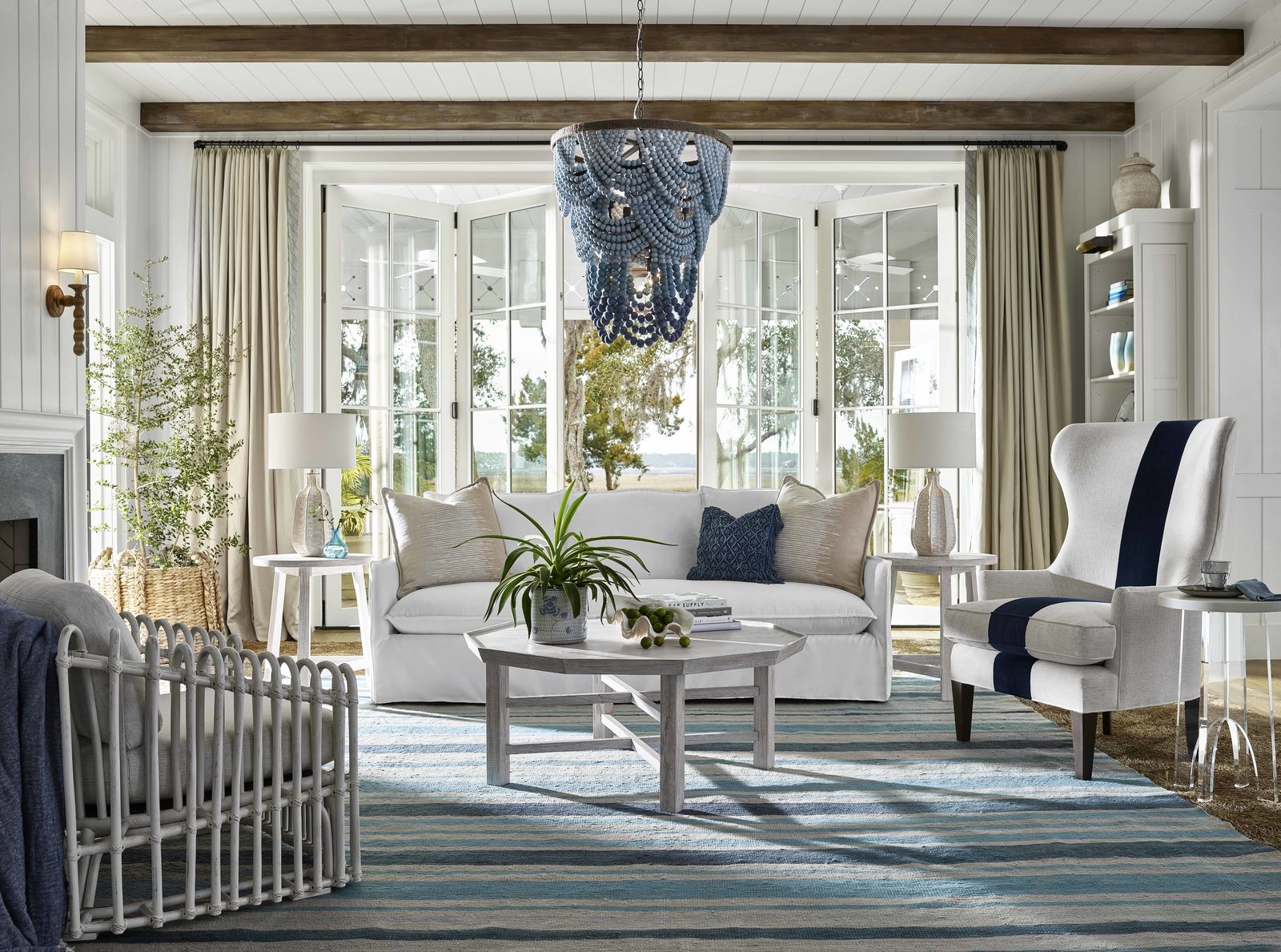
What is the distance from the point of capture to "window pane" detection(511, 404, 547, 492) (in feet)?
19.5

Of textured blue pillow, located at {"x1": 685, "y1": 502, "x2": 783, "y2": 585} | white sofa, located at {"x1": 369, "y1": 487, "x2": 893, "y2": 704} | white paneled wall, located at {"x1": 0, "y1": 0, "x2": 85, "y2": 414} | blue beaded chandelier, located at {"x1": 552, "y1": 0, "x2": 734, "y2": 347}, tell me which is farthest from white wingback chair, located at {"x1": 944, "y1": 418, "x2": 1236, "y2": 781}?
white paneled wall, located at {"x1": 0, "y1": 0, "x2": 85, "y2": 414}

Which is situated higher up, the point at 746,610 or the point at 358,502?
the point at 358,502

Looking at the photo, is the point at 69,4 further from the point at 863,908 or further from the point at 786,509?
the point at 863,908

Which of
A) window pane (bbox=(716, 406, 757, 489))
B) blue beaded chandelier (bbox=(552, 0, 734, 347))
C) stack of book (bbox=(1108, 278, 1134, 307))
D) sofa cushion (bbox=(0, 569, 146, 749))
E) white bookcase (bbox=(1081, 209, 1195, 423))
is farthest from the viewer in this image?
window pane (bbox=(716, 406, 757, 489))

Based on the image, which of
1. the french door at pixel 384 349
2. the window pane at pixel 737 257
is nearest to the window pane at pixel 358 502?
the french door at pixel 384 349

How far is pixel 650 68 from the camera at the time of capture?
16.5 feet

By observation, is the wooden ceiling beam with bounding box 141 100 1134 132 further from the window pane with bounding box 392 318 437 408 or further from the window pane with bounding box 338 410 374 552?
the window pane with bounding box 338 410 374 552

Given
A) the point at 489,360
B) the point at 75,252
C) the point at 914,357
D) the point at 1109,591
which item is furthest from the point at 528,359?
the point at 1109,591

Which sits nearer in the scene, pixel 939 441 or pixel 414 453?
pixel 939 441

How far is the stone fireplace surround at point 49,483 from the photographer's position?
335 cm

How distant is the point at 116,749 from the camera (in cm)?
203

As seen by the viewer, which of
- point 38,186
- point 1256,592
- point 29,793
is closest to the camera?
point 29,793

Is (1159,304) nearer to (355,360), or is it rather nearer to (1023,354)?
(1023,354)

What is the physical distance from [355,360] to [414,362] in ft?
1.07
